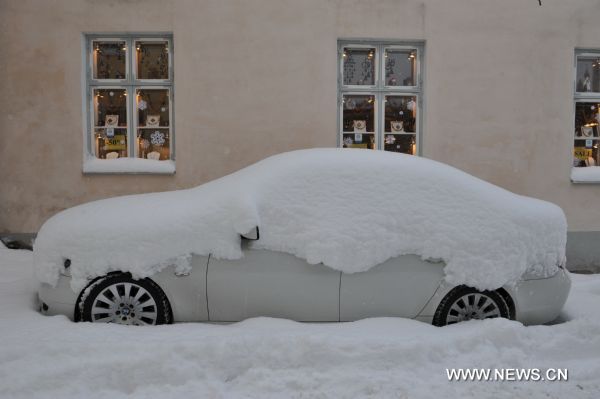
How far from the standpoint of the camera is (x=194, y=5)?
7.24m

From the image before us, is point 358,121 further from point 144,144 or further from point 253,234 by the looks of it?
point 253,234

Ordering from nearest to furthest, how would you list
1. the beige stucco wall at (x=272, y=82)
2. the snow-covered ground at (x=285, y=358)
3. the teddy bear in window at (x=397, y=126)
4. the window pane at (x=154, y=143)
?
the snow-covered ground at (x=285, y=358), the beige stucco wall at (x=272, y=82), the window pane at (x=154, y=143), the teddy bear in window at (x=397, y=126)

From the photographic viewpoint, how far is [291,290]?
3.96 metres

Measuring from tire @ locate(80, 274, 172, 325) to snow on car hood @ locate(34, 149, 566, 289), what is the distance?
0.32 ft

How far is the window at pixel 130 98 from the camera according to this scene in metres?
7.54

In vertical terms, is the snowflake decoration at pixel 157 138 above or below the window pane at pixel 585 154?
above

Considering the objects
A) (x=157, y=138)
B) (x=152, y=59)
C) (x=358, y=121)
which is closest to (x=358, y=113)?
(x=358, y=121)

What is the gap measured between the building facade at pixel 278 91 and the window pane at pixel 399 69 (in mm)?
22

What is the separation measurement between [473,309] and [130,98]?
19.3 feet

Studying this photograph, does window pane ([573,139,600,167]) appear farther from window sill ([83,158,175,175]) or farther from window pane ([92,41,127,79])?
window pane ([92,41,127,79])

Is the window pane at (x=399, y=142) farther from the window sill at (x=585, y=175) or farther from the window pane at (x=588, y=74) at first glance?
the window pane at (x=588, y=74)

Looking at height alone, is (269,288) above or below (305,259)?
below

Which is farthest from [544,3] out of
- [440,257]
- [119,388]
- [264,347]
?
[119,388]

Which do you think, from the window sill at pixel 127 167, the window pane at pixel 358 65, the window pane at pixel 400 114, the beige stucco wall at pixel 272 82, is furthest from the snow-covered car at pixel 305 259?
the window pane at pixel 358 65
